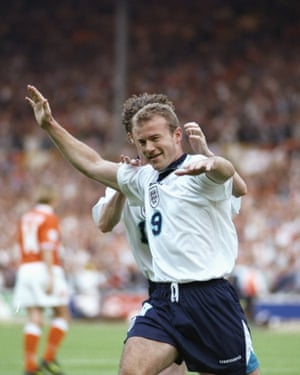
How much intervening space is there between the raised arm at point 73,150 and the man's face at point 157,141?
39 centimetres

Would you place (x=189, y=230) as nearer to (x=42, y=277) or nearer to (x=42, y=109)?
(x=42, y=109)

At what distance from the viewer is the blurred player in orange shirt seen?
12.2 meters

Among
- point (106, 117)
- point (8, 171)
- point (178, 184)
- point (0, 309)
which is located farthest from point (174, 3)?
point (178, 184)

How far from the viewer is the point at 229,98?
28.1 m

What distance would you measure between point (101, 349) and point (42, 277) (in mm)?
2683

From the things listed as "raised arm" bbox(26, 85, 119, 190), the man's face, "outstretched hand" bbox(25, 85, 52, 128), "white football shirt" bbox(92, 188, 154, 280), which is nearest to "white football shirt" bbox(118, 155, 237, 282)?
the man's face

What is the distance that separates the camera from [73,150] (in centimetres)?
655

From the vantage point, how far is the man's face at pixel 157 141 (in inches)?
245

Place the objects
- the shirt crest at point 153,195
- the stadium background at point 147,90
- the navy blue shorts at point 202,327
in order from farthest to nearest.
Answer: the stadium background at point 147,90 → the shirt crest at point 153,195 → the navy blue shorts at point 202,327

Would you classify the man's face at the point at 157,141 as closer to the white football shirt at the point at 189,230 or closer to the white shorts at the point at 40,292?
the white football shirt at the point at 189,230

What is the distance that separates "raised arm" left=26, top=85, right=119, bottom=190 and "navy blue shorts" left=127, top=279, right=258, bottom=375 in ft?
2.49

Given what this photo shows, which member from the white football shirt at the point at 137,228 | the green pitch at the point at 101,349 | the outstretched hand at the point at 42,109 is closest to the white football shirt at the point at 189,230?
the outstretched hand at the point at 42,109

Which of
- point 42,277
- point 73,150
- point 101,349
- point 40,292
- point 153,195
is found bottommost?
point 101,349

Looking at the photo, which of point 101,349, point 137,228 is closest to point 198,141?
point 137,228
